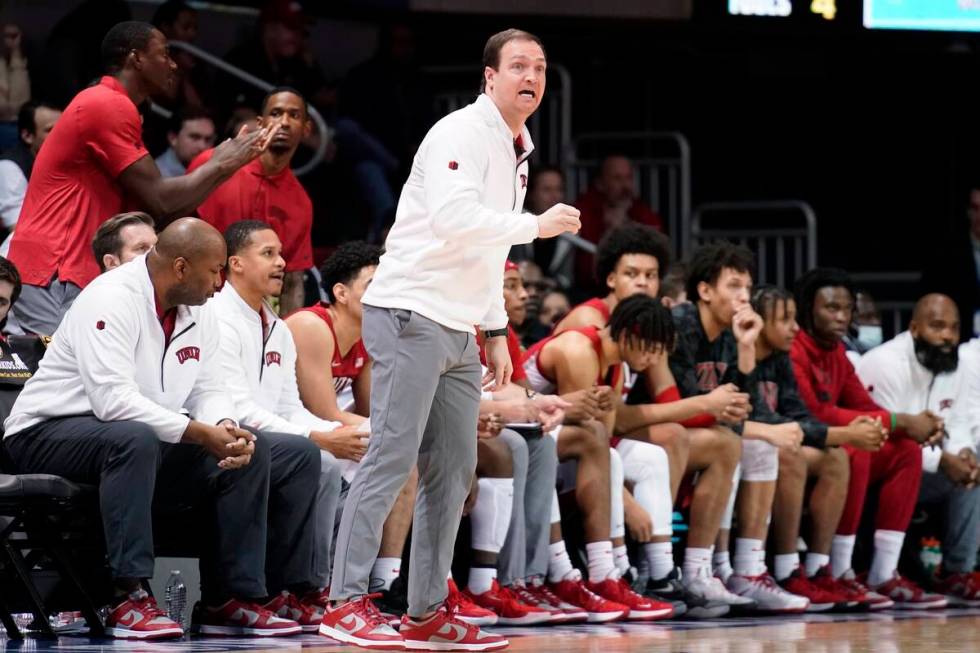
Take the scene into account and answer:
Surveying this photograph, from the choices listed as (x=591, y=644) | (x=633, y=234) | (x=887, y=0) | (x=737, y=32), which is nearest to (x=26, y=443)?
(x=591, y=644)

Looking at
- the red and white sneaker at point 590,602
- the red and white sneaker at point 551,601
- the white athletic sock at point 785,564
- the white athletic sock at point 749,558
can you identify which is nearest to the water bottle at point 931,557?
the white athletic sock at point 785,564

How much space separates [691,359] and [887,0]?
4008mm

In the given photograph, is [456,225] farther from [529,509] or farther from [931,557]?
[931,557]

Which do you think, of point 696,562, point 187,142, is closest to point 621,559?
point 696,562

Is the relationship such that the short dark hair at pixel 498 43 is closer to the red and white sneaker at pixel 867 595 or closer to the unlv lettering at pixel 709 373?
the unlv lettering at pixel 709 373

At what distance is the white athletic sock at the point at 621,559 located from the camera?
6.66 m

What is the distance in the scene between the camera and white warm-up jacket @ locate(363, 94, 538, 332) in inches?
179

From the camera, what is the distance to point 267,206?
6863 millimetres

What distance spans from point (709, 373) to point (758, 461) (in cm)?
45

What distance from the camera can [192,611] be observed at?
223 inches

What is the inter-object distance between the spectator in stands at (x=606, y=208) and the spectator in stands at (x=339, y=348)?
4.12 metres

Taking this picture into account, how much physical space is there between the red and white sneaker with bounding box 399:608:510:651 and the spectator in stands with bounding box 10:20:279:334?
6.53 feet

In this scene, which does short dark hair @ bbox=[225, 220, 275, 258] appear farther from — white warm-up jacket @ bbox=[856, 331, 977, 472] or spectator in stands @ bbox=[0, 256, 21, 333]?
white warm-up jacket @ bbox=[856, 331, 977, 472]

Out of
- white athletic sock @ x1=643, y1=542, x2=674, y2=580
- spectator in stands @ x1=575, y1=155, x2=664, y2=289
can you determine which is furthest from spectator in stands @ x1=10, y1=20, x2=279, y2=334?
spectator in stands @ x1=575, y1=155, x2=664, y2=289
